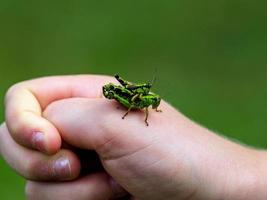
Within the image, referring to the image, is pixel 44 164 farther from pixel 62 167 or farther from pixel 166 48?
pixel 166 48

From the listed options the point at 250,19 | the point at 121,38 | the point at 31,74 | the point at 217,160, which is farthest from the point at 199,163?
the point at 250,19

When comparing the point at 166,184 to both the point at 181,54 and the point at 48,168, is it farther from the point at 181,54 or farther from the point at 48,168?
the point at 181,54

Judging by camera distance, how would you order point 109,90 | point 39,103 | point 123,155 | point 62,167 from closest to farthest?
point 109,90 → point 123,155 → point 62,167 → point 39,103

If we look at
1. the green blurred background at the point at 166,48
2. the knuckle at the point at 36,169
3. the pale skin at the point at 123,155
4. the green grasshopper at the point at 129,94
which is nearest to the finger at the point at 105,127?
the pale skin at the point at 123,155

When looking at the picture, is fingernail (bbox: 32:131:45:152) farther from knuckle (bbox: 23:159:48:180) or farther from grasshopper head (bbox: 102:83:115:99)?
grasshopper head (bbox: 102:83:115:99)

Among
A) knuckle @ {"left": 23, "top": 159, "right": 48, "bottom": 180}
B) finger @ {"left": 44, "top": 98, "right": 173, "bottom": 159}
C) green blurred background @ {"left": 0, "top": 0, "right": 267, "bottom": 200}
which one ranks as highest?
finger @ {"left": 44, "top": 98, "right": 173, "bottom": 159}

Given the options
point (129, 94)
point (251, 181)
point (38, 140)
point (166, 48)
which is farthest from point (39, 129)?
point (166, 48)

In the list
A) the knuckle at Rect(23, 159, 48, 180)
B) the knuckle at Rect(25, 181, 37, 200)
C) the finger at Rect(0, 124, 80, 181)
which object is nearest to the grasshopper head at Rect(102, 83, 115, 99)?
the finger at Rect(0, 124, 80, 181)
